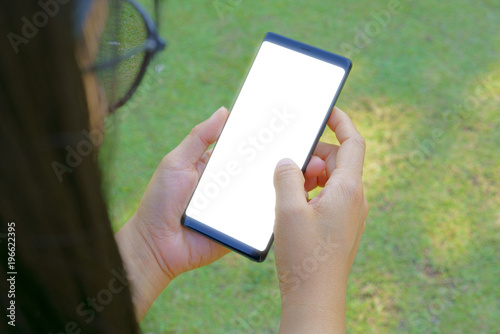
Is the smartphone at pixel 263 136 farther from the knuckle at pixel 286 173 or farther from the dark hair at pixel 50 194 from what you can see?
the dark hair at pixel 50 194

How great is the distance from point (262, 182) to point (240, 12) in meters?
1.73

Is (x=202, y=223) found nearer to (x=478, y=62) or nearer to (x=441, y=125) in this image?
(x=441, y=125)

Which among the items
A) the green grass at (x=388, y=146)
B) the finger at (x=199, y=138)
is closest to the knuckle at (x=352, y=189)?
the finger at (x=199, y=138)

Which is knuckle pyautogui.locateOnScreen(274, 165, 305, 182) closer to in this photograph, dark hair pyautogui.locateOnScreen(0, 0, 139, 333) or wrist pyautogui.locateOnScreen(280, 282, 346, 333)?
wrist pyautogui.locateOnScreen(280, 282, 346, 333)

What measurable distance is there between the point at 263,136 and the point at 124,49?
0.59 meters

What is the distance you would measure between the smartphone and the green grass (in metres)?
0.72

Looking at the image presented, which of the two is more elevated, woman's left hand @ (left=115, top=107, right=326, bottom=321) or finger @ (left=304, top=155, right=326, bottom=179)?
finger @ (left=304, top=155, right=326, bottom=179)

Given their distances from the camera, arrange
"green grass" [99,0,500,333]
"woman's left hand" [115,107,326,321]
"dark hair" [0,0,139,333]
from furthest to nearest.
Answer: "green grass" [99,0,500,333], "woman's left hand" [115,107,326,321], "dark hair" [0,0,139,333]

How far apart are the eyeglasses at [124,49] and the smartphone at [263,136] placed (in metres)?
0.39

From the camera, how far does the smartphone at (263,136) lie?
128cm

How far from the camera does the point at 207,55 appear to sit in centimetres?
Answer: 254

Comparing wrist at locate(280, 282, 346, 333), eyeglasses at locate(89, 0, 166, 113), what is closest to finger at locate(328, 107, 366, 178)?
wrist at locate(280, 282, 346, 333)

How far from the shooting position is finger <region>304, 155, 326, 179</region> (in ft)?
4.25

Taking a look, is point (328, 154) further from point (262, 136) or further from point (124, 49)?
point (124, 49)
